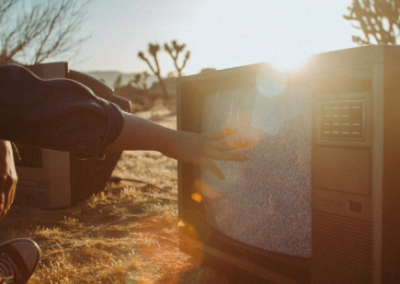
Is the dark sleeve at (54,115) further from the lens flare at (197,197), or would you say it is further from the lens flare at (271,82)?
the lens flare at (197,197)

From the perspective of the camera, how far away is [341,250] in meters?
0.71

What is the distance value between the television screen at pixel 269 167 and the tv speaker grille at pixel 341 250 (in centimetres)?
13

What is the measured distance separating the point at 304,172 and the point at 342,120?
21cm

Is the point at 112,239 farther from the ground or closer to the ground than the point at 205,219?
closer to the ground

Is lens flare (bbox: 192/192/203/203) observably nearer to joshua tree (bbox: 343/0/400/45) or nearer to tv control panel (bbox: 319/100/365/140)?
tv control panel (bbox: 319/100/365/140)

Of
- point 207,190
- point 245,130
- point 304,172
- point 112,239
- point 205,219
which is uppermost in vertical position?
point 245,130

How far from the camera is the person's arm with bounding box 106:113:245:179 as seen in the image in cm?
78

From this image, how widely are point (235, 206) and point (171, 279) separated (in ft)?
1.16

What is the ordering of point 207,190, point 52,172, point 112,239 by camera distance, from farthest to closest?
point 52,172
point 112,239
point 207,190

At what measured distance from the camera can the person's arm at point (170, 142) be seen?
782mm

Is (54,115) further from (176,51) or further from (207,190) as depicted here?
(176,51)

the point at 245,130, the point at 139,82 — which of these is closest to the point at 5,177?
the point at 245,130

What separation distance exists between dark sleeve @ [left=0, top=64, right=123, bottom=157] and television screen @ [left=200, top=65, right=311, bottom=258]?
0.33m

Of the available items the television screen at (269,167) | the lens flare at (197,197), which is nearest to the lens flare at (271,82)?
the television screen at (269,167)
